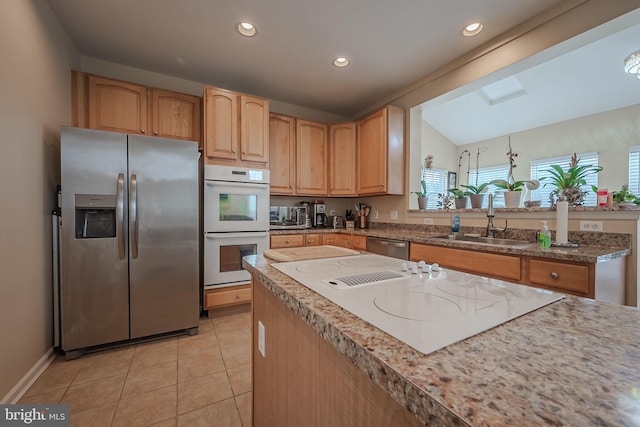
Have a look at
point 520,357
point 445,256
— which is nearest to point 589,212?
point 445,256

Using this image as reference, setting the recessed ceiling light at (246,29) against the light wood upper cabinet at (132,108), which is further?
the light wood upper cabinet at (132,108)

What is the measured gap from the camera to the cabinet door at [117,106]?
2.41 metres

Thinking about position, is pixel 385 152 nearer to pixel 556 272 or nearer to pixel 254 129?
pixel 254 129

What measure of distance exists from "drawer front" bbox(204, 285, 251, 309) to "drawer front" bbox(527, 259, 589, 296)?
7.89 feet

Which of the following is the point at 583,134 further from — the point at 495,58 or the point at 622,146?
the point at 495,58

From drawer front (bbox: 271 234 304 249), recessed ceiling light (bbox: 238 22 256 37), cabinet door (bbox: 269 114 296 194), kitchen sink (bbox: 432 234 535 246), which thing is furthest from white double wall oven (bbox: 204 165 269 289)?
kitchen sink (bbox: 432 234 535 246)

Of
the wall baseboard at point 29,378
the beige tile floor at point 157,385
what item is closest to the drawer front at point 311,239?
the beige tile floor at point 157,385

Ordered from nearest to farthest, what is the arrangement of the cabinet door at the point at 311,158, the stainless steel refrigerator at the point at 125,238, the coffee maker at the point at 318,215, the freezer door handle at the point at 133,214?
the stainless steel refrigerator at the point at 125,238, the freezer door handle at the point at 133,214, the cabinet door at the point at 311,158, the coffee maker at the point at 318,215

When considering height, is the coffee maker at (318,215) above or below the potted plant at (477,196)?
below

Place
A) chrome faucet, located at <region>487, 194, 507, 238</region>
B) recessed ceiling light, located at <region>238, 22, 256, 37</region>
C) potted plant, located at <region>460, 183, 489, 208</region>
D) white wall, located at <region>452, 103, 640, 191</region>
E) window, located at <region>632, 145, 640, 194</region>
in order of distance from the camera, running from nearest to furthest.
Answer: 1. recessed ceiling light, located at <region>238, 22, 256, 37</region>
2. chrome faucet, located at <region>487, 194, 507, 238</region>
3. potted plant, located at <region>460, 183, 489, 208</region>
4. window, located at <region>632, 145, 640, 194</region>
5. white wall, located at <region>452, 103, 640, 191</region>

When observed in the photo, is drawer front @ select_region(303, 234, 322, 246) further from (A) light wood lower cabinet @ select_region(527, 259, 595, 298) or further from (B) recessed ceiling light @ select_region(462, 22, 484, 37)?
(B) recessed ceiling light @ select_region(462, 22, 484, 37)

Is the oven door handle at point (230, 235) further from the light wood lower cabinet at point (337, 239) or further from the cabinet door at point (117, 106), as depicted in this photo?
the cabinet door at point (117, 106)

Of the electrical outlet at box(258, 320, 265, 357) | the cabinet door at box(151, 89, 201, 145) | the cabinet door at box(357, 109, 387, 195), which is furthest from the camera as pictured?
the cabinet door at box(357, 109, 387, 195)

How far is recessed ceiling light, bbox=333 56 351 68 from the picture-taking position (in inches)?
102
